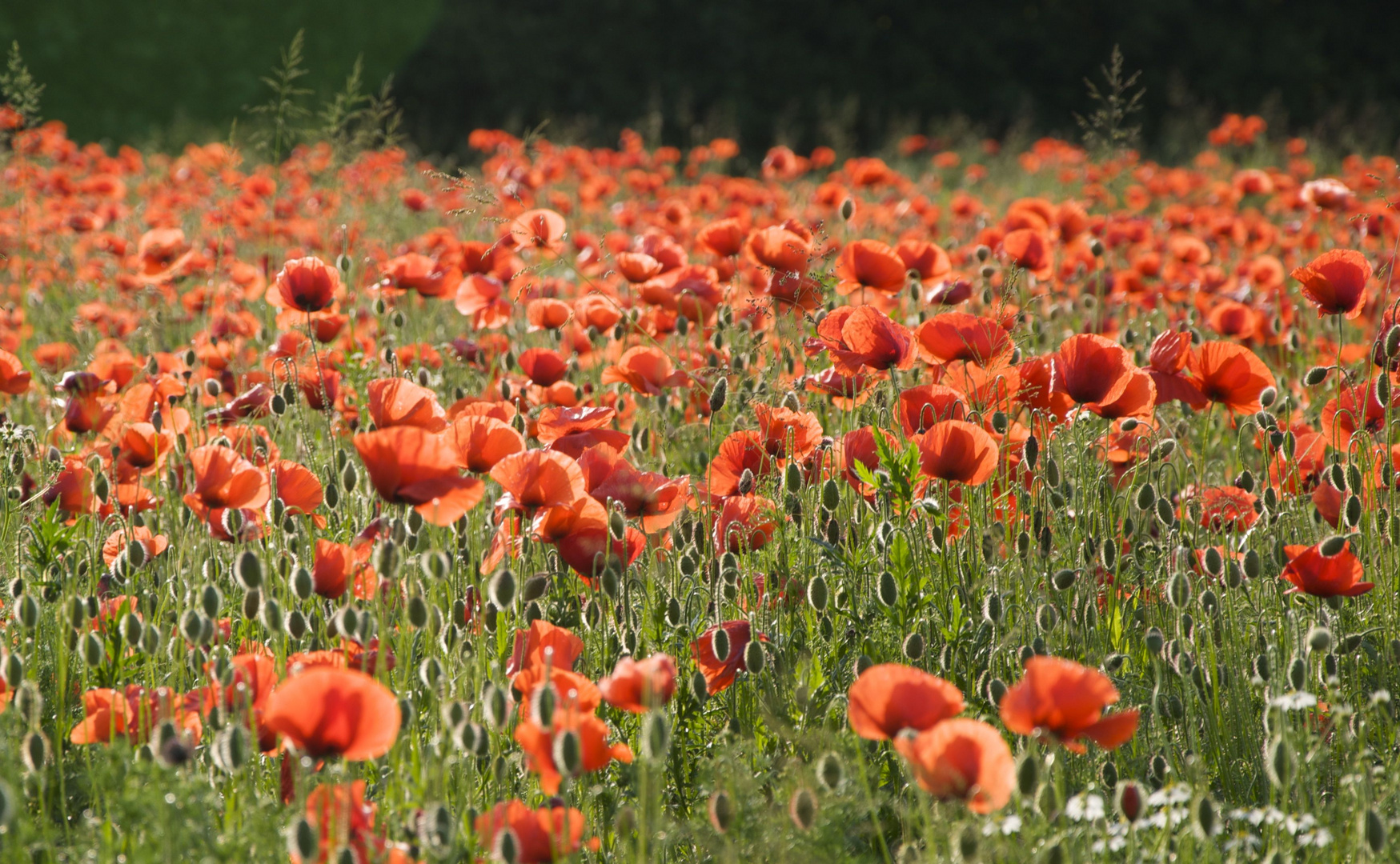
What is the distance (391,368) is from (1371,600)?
2.04 meters

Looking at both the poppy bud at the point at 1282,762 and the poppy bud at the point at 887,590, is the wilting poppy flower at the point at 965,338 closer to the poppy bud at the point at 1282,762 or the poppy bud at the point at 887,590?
the poppy bud at the point at 887,590

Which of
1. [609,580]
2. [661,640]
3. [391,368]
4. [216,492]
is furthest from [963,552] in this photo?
[391,368]

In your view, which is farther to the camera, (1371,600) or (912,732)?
(1371,600)

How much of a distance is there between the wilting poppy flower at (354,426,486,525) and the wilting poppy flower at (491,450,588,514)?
16cm

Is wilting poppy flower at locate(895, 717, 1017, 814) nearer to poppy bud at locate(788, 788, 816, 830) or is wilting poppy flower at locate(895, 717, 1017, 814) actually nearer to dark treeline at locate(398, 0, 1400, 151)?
poppy bud at locate(788, 788, 816, 830)

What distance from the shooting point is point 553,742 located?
1259mm

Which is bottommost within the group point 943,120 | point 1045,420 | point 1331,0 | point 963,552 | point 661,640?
point 661,640

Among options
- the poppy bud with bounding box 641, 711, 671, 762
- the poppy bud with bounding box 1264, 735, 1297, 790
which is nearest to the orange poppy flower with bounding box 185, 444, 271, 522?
the poppy bud with bounding box 641, 711, 671, 762

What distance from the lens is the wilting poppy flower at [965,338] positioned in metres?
2.12

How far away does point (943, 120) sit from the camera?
50.4 feet

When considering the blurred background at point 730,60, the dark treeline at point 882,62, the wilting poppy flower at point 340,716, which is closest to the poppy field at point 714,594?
the wilting poppy flower at point 340,716

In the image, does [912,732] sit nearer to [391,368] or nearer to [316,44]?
[391,368]

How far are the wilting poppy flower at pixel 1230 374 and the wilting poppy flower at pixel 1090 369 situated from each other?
0.21 metres

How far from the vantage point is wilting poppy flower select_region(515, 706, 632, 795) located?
127 centimetres
